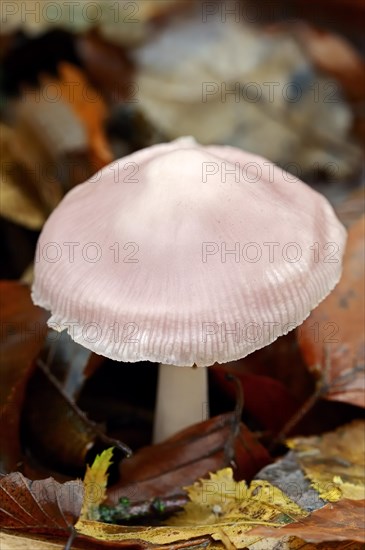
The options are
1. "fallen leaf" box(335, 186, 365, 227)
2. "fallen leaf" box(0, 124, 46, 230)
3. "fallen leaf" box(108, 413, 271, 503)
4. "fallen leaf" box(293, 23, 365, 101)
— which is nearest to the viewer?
"fallen leaf" box(108, 413, 271, 503)

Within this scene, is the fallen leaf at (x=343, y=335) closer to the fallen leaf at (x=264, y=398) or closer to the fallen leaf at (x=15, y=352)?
the fallen leaf at (x=264, y=398)

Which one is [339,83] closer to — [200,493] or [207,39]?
[207,39]

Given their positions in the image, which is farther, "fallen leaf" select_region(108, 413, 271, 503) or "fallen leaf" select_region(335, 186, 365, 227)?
"fallen leaf" select_region(335, 186, 365, 227)

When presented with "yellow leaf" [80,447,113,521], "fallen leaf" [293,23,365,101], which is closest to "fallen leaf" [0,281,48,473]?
"yellow leaf" [80,447,113,521]

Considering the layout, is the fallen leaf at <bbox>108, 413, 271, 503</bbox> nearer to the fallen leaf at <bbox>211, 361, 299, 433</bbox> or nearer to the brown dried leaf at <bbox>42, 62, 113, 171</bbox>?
the fallen leaf at <bbox>211, 361, 299, 433</bbox>

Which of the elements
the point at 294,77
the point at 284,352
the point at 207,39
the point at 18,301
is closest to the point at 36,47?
the point at 207,39

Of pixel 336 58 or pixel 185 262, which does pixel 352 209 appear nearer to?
pixel 185 262

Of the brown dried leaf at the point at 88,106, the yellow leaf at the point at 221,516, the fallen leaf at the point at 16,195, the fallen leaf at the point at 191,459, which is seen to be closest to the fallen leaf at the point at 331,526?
the yellow leaf at the point at 221,516
